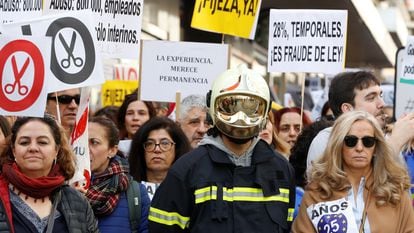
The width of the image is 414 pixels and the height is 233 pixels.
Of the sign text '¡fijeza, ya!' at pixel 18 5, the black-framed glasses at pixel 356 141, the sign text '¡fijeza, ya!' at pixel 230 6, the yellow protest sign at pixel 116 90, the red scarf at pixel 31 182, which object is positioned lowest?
the red scarf at pixel 31 182

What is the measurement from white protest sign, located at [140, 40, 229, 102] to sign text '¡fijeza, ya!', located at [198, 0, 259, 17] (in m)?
0.48

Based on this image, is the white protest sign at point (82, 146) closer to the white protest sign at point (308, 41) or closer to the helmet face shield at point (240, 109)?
the helmet face shield at point (240, 109)

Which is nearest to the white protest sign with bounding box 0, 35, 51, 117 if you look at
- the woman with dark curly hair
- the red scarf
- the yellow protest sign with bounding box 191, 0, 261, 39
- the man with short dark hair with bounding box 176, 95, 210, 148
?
the woman with dark curly hair

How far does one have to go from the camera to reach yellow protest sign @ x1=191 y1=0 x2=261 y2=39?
10.3m

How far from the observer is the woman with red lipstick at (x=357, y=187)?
20.1 ft

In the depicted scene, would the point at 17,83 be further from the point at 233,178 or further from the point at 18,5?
the point at 233,178

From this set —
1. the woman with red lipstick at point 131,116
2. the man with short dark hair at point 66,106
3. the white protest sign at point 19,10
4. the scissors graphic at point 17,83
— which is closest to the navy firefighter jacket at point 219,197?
the scissors graphic at point 17,83

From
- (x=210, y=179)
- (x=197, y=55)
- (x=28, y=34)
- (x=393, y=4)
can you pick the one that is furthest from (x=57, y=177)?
(x=393, y=4)

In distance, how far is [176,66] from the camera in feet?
32.7

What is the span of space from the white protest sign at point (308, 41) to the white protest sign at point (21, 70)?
357 cm

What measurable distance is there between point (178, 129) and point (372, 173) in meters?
1.92

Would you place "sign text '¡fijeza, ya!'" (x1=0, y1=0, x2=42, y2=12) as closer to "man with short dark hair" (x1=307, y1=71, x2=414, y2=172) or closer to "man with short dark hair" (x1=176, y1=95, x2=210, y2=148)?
"man with short dark hair" (x1=176, y1=95, x2=210, y2=148)

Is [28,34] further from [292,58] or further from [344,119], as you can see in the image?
[292,58]

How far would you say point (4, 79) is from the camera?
7180 millimetres
